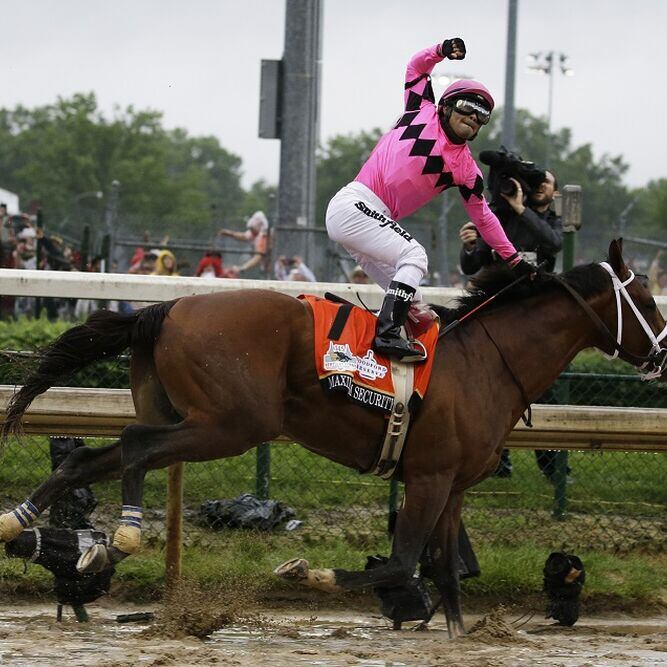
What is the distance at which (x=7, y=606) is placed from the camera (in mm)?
6695

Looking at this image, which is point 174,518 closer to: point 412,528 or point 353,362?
point 412,528

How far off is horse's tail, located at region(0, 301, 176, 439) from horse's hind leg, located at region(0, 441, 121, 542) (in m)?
0.34

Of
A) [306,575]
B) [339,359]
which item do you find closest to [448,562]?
[306,575]

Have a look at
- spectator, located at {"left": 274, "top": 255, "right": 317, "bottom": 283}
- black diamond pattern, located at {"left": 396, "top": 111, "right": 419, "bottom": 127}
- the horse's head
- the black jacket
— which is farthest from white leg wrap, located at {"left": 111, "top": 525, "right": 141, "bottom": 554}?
spectator, located at {"left": 274, "top": 255, "right": 317, "bottom": 283}

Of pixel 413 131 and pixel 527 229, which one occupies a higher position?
pixel 413 131

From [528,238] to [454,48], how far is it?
4.93ft

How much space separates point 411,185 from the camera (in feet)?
19.7

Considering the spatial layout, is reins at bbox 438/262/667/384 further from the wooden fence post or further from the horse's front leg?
the wooden fence post

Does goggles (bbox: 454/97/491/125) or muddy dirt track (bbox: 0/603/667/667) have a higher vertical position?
goggles (bbox: 454/97/491/125)

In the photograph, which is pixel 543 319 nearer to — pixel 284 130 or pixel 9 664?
pixel 9 664

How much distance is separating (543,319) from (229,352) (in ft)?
5.73

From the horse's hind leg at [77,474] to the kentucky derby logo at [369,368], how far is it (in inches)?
48.7

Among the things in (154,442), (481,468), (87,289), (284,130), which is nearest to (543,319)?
(481,468)

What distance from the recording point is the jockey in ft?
19.5
